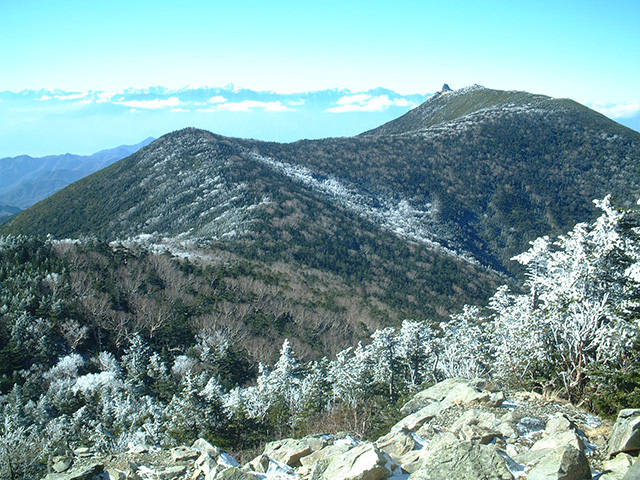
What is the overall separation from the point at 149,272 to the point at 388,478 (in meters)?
46.1

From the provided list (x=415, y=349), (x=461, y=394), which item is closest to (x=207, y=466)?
(x=461, y=394)

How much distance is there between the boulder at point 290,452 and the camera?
1068 cm

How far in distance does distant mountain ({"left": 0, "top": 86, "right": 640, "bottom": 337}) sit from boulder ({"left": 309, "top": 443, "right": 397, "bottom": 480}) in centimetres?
4613

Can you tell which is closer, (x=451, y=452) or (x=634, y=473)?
(x=634, y=473)

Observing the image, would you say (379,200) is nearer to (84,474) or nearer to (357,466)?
(84,474)

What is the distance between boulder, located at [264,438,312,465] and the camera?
1068 centimetres

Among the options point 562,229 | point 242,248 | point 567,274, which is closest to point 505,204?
Answer: point 562,229

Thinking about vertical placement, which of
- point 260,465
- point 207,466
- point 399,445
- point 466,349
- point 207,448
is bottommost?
point 466,349

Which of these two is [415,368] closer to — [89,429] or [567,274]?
[567,274]

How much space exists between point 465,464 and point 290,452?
4861 mm

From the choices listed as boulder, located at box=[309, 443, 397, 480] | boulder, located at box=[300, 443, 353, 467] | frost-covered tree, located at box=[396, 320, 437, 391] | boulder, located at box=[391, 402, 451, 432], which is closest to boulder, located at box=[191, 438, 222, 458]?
boulder, located at box=[300, 443, 353, 467]

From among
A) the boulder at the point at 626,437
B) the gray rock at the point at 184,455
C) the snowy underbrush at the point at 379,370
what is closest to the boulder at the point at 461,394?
the snowy underbrush at the point at 379,370

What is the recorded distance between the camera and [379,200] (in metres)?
132

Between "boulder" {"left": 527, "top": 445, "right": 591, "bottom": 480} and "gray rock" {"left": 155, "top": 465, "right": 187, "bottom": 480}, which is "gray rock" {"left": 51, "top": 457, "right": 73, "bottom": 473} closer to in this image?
"gray rock" {"left": 155, "top": 465, "right": 187, "bottom": 480}
